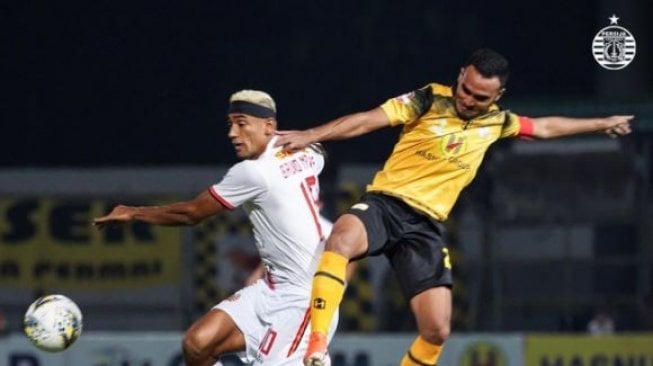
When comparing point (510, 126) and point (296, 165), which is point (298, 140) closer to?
point (296, 165)

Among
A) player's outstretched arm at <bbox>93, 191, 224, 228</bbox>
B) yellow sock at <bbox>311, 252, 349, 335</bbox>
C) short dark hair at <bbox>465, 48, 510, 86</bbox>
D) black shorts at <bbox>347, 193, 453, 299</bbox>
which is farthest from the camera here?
black shorts at <bbox>347, 193, 453, 299</bbox>

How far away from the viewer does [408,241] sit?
1223 centimetres

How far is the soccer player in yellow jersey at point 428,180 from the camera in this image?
39.2 feet

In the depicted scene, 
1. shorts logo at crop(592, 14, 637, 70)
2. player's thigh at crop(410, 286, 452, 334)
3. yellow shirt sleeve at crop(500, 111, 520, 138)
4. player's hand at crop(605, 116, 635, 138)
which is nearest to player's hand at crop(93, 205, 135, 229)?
player's thigh at crop(410, 286, 452, 334)

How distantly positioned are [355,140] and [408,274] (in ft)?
35.1

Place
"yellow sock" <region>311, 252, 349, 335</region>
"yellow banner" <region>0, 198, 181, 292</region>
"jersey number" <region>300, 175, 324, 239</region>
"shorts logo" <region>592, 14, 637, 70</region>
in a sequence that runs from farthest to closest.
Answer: "yellow banner" <region>0, 198, 181, 292</region> → "shorts logo" <region>592, 14, 637, 70</region> → "jersey number" <region>300, 175, 324, 239</region> → "yellow sock" <region>311, 252, 349, 335</region>

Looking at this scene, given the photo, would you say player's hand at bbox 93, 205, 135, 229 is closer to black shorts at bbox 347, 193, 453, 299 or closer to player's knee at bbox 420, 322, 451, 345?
black shorts at bbox 347, 193, 453, 299

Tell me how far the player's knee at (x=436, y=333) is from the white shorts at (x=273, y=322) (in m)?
0.56

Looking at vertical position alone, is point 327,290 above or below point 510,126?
below

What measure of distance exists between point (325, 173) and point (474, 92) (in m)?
8.95

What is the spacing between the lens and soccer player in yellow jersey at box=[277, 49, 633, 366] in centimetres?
1194

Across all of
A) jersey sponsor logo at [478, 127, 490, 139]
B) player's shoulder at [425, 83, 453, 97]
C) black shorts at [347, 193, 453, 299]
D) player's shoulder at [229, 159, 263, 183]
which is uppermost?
player's shoulder at [425, 83, 453, 97]

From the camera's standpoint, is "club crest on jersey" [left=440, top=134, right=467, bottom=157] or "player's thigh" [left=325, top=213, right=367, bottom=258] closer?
"player's thigh" [left=325, top=213, right=367, bottom=258]

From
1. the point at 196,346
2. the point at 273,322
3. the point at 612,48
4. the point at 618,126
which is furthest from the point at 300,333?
the point at 612,48
